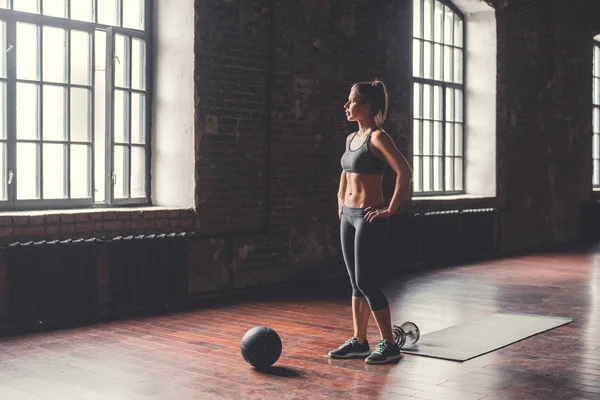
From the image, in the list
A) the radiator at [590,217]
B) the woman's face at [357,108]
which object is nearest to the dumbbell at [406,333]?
the woman's face at [357,108]

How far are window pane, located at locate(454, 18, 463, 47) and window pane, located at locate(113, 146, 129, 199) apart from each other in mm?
5686

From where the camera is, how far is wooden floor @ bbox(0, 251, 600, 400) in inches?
165

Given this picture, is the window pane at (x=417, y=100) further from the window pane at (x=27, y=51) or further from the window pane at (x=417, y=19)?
the window pane at (x=27, y=51)

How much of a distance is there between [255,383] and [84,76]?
133 inches

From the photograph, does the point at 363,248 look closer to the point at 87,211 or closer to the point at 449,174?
the point at 87,211

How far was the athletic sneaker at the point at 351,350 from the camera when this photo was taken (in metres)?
4.93

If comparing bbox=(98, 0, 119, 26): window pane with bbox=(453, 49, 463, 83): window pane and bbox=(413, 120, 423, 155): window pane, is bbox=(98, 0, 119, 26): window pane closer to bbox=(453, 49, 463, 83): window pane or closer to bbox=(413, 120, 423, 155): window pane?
bbox=(413, 120, 423, 155): window pane

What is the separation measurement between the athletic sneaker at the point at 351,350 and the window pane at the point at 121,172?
111 inches

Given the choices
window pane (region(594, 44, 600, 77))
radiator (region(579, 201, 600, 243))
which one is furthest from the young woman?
window pane (region(594, 44, 600, 77))

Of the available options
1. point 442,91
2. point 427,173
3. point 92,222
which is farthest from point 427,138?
point 92,222

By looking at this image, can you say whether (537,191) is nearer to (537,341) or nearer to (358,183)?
(537,341)

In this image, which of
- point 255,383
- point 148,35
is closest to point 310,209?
point 148,35

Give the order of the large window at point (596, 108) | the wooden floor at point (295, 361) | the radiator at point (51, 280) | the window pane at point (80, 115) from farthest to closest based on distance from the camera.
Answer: the large window at point (596, 108), the window pane at point (80, 115), the radiator at point (51, 280), the wooden floor at point (295, 361)

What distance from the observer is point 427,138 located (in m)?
10.6
